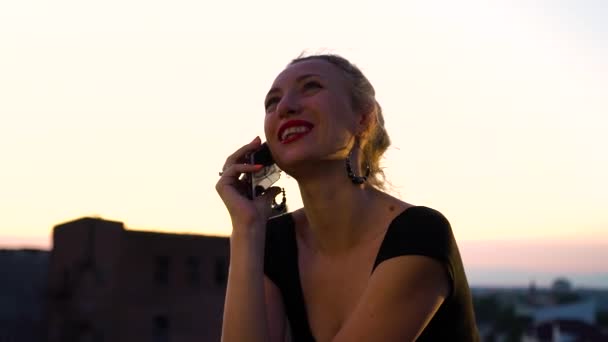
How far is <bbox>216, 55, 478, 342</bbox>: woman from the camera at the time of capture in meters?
2.48

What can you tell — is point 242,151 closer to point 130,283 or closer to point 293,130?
point 293,130

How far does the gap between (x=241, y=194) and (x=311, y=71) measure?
1.64 ft

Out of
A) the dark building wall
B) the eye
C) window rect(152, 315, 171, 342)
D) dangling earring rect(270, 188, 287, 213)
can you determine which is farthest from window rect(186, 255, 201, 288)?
the eye

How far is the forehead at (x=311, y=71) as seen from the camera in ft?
8.95

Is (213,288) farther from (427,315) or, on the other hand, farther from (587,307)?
(587,307)

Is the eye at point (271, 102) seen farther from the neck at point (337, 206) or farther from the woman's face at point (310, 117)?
the neck at point (337, 206)

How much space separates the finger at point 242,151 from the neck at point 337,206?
264mm

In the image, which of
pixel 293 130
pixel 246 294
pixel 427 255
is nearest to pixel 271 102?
pixel 293 130

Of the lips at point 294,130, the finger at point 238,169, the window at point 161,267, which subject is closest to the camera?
the lips at point 294,130

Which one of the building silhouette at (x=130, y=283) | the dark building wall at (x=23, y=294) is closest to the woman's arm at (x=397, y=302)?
the building silhouette at (x=130, y=283)

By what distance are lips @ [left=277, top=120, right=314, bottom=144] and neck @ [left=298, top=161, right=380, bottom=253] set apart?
0.45ft

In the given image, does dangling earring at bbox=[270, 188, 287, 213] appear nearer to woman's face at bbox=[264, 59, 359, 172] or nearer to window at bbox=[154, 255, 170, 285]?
woman's face at bbox=[264, 59, 359, 172]

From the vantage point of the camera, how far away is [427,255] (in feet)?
8.18

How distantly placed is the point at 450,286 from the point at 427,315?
140mm
